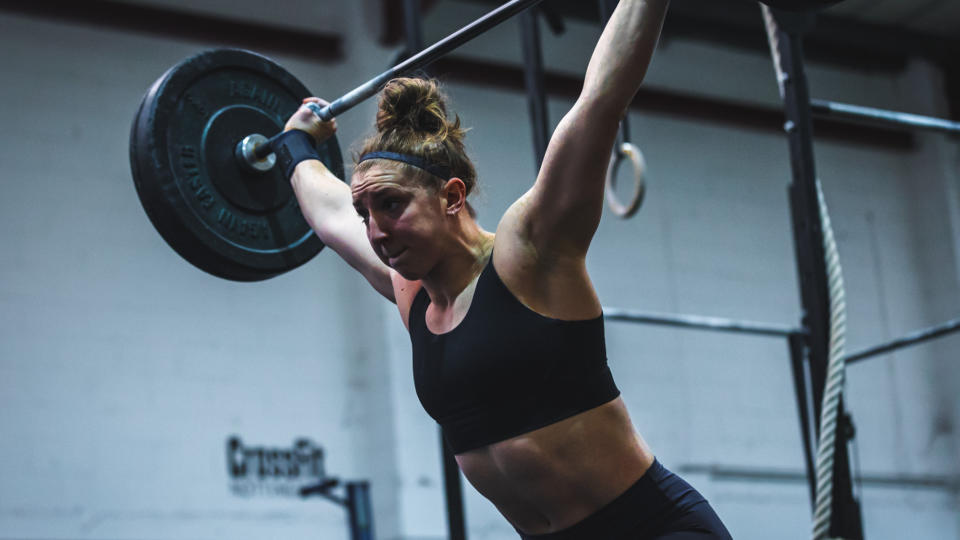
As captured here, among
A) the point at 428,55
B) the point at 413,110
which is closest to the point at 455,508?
the point at 428,55

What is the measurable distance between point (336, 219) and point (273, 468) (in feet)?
13.1

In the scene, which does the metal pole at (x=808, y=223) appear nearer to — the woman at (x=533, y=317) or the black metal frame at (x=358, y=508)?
the woman at (x=533, y=317)

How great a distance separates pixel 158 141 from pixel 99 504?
3.59 meters

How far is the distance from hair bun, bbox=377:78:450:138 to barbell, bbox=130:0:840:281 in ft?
1.04

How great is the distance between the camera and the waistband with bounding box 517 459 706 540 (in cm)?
168

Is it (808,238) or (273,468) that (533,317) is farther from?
(273,468)

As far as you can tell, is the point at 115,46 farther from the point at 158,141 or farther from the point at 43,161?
the point at 158,141

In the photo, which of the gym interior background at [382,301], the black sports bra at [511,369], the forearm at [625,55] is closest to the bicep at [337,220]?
the black sports bra at [511,369]

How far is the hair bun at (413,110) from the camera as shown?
1.83m

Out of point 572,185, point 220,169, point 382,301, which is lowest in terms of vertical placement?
point 572,185

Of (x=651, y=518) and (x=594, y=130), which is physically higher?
(x=594, y=130)

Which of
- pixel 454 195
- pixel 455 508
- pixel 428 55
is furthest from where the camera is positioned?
pixel 455 508

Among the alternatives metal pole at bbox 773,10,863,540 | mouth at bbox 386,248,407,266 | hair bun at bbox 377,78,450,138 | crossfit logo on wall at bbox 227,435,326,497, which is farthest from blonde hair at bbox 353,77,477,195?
crossfit logo on wall at bbox 227,435,326,497

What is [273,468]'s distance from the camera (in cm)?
593
